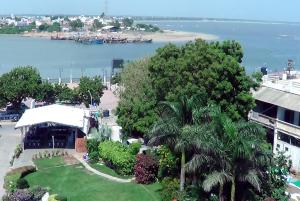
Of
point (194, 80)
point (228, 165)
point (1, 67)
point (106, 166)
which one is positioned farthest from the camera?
point (1, 67)

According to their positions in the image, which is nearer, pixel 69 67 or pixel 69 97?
pixel 69 97

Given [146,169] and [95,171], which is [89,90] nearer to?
[95,171]

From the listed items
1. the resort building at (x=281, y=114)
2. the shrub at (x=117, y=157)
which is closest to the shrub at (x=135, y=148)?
the shrub at (x=117, y=157)

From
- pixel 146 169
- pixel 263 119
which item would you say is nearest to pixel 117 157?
pixel 146 169

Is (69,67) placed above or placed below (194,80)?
below

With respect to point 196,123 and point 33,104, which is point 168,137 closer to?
point 196,123

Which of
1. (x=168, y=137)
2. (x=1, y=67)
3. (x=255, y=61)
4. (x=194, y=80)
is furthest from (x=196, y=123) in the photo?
(x=255, y=61)
